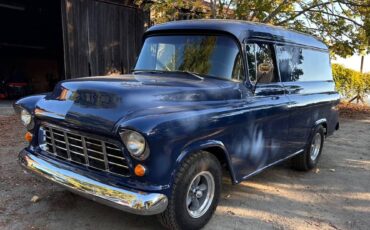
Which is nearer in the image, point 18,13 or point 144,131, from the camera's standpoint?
point 144,131

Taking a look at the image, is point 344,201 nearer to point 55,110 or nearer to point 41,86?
point 55,110

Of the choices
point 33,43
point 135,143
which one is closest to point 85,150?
point 135,143

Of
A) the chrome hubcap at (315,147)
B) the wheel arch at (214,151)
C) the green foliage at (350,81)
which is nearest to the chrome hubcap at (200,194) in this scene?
the wheel arch at (214,151)

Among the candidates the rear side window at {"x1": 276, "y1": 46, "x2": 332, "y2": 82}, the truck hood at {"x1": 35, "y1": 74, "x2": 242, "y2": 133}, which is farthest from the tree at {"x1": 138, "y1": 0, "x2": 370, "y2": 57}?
the truck hood at {"x1": 35, "y1": 74, "x2": 242, "y2": 133}

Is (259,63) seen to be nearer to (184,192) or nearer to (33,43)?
(184,192)

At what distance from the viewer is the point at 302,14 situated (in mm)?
12531

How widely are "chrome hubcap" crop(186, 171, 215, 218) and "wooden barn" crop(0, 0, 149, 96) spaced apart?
29.4 feet

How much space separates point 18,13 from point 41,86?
12.0 ft

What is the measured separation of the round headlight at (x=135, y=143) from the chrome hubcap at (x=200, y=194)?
0.75 metres

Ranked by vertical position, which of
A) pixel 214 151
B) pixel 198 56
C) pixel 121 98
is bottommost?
pixel 214 151

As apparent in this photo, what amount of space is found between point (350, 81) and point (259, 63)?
41.5 ft

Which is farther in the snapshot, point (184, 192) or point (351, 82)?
point (351, 82)

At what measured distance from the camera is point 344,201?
5.01 metres

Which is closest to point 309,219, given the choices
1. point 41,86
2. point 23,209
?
point 23,209
